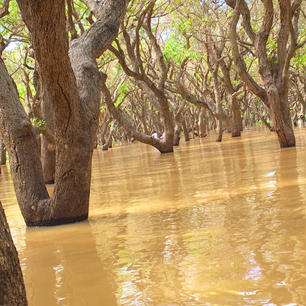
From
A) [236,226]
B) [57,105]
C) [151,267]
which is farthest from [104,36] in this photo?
[151,267]

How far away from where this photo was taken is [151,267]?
10.5 feet

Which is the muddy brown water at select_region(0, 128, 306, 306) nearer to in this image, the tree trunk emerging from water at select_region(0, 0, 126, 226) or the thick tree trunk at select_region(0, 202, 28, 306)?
the tree trunk emerging from water at select_region(0, 0, 126, 226)

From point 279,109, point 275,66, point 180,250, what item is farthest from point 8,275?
point 275,66

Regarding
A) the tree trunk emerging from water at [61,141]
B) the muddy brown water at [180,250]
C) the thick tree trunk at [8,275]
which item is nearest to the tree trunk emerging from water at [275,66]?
the muddy brown water at [180,250]

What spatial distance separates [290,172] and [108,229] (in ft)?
11.2

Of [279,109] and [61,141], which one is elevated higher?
[279,109]

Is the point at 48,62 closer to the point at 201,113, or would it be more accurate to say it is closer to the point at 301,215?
the point at 301,215

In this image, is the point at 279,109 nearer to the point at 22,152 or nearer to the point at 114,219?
the point at 114,219

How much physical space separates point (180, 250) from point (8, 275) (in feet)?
6.62

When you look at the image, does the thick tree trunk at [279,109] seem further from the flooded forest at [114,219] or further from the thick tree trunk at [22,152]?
the thick tree trunk at [22,152]

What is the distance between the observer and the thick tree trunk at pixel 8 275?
1.59 m

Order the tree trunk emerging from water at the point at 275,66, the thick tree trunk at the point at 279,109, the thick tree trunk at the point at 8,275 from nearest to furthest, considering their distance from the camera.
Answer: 1. the thick tree trunk at the point at 8,275
2. the tree trunk emerging from water at the point at 275,66
3. the thick tree trunk at the point at 279,109

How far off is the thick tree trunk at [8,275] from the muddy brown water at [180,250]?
994 millimetres

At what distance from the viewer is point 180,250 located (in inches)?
139
